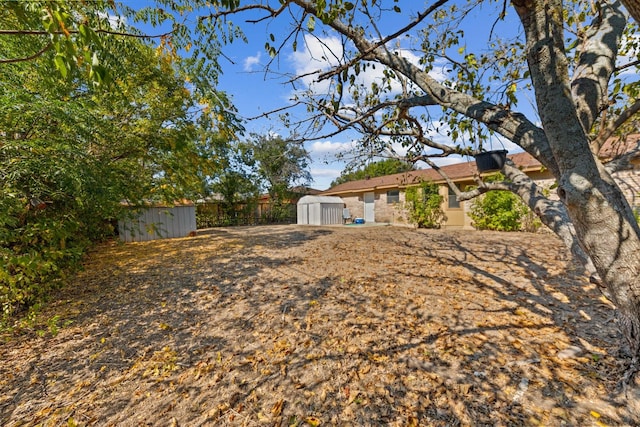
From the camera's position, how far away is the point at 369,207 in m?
18.2

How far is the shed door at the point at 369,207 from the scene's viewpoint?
58.7 feet

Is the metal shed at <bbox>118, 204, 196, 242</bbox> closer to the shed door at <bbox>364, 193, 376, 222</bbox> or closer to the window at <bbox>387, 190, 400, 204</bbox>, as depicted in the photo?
the shed door at <bbox>364, 193, 376, 222</bbox>

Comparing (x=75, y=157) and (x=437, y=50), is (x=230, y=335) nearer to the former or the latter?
(x=75, y=157)

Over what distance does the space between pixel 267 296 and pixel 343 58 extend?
3.53m

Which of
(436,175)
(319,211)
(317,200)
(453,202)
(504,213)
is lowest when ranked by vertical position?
(504,213)

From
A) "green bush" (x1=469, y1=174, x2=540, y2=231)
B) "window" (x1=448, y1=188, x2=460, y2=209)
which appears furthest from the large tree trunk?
"window" (x1=448, y1=188, x2=460, y2=209)

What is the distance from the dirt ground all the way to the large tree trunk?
1070 millimetres

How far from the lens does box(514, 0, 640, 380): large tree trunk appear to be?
166cm

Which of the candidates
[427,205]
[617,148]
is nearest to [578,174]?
[617,148]

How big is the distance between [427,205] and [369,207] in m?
5.86

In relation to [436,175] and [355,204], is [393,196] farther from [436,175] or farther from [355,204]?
[355,204]

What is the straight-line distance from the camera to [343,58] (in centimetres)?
264

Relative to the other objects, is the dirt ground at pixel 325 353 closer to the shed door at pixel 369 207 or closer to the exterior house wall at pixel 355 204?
the shed door at pixel 369 207

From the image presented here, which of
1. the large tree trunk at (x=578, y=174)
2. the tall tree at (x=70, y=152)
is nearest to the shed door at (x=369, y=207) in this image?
the tall tree at (x=70, y=152)
